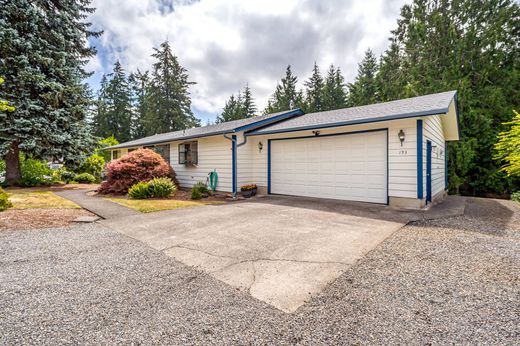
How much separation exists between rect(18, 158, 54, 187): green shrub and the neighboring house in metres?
6.95

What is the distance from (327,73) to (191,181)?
83.1ft

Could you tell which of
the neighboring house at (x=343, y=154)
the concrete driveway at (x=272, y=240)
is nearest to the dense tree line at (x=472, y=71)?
the neighboring house at (x=343, y=154)

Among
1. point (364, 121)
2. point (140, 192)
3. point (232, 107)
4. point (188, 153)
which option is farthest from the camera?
point (232, 107)

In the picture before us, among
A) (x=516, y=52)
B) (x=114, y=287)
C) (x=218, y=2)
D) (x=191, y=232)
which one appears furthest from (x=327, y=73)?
(x=114, y=287)

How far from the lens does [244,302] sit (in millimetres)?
2299

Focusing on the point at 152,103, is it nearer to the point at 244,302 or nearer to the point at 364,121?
the point at 364,121

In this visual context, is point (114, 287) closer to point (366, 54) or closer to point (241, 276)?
point (241, 276)

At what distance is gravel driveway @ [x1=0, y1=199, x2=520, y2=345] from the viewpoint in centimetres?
185

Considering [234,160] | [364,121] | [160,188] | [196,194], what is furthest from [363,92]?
[160,188]

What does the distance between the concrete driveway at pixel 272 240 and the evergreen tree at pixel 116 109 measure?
31175 mm

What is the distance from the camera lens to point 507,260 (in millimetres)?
3180

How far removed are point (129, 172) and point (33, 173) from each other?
6.21m

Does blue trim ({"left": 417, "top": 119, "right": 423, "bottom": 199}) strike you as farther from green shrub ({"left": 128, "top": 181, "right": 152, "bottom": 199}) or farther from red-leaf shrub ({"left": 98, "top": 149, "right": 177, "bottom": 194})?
red-leaf shrub ({"left": 98, "top": 149, "right": 177, "bottom": 194})

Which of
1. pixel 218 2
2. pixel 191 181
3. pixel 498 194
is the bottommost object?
pixel 498 194
